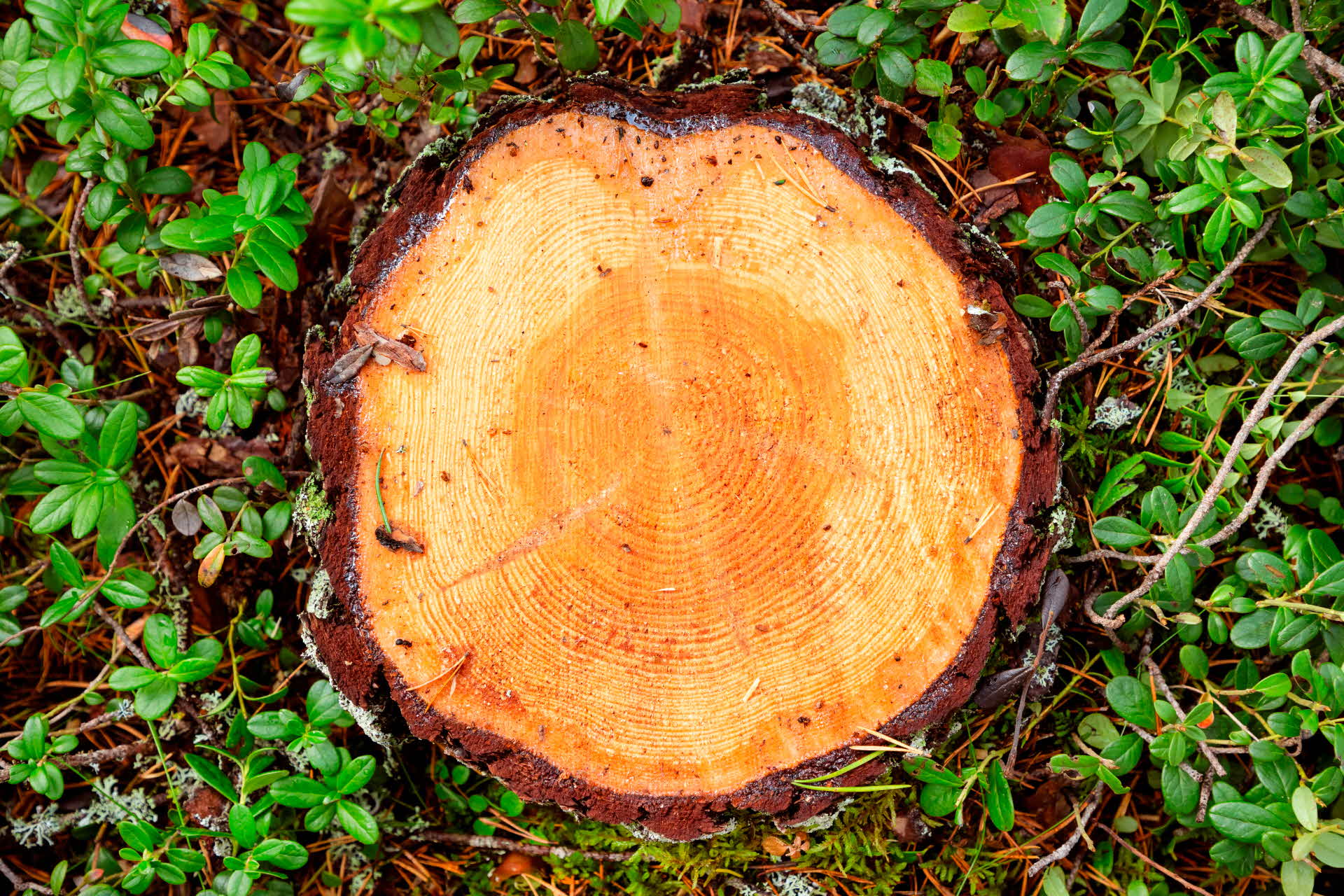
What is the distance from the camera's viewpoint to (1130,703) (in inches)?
76.7

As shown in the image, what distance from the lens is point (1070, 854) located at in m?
2.21

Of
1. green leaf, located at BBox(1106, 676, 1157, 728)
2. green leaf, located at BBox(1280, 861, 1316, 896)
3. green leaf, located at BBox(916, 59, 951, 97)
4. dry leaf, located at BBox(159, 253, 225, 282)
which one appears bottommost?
green leaf, located at BBox(1280, 861, 1316, 896)

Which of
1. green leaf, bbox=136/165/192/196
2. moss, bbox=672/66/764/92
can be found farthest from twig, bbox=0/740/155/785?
moss, bbox=672/66/764/92

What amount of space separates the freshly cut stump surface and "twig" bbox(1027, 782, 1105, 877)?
0.54 meters

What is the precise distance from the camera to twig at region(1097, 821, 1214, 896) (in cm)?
204

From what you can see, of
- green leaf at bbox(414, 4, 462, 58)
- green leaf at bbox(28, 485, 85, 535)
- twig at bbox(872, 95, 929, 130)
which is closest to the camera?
green leaf at bbox(414, 4, 462, 58)

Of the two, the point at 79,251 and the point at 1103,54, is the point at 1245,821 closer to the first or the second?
the point at 1103,54

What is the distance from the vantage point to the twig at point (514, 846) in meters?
2.23

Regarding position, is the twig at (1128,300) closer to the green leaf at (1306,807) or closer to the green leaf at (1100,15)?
the green leaf at (1100,15)

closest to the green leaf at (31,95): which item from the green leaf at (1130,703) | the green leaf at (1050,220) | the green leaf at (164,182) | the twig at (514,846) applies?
the green leaf at (164,182)

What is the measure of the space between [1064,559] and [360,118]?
6.79 ft

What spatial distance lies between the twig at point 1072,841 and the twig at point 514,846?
974 mm

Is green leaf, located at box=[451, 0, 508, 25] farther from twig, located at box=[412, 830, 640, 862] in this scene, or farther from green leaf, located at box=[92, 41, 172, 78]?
twig, located at box=[412, 830, 640, 862]

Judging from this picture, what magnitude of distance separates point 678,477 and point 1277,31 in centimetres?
178
